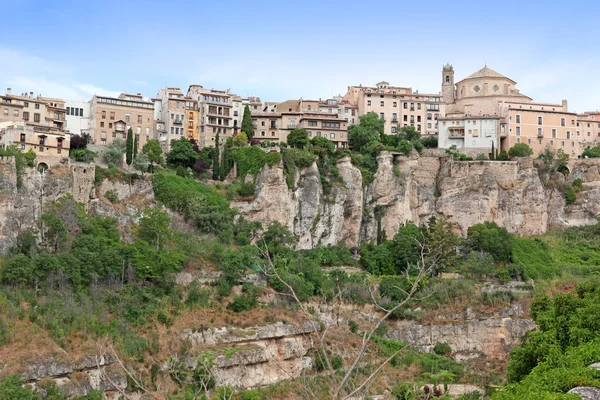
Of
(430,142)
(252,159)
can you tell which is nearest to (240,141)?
(252,159)

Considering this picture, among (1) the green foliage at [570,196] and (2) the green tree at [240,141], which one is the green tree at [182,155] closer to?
(2) the green tree at [240,141]

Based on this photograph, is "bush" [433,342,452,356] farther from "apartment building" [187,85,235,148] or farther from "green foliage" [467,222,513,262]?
"apartment building" [187,85,235,148]

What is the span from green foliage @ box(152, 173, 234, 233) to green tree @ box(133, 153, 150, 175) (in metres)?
1.21

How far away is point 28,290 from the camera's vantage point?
35375mm

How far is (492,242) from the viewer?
4916 cm

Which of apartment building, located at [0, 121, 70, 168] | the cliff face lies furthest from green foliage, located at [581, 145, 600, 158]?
apartment building, located at [0, 121, 70, 168]

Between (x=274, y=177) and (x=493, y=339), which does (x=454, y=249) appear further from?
(x=274, y=177)

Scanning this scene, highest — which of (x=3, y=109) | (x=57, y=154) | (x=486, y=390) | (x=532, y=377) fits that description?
(x=3, y=109)

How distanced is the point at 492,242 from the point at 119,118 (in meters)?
27.5

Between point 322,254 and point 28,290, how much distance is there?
19.2 meters

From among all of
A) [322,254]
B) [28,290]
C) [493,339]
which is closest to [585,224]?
[493,339]

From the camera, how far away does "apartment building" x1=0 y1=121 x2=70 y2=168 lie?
145ft

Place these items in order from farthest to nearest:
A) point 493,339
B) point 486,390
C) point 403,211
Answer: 1. point 403,211
2. point 493,339
3. point 486,390

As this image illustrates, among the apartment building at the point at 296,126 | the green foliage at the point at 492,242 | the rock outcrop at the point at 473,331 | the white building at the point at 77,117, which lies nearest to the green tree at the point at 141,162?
the white building at the point at 77,117
